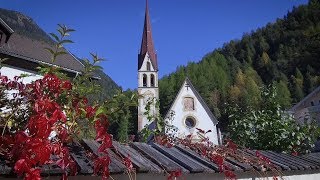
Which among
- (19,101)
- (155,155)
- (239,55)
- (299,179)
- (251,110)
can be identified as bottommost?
(299,179)

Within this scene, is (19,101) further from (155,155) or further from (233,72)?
(233,72)

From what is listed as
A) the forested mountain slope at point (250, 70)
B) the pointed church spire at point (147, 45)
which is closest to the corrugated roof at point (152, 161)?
the pointed church spire at point (147, 45)

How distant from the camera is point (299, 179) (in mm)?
6176

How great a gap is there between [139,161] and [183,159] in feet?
2.77

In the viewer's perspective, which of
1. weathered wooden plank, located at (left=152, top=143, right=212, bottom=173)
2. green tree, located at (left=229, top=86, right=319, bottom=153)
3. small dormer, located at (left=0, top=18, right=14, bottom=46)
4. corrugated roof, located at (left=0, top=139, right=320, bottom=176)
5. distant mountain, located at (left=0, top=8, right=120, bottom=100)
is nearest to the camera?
corrugated roof, located at (left=0, top=139, right=320, bottom=176)

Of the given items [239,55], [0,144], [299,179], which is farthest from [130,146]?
[239,55]

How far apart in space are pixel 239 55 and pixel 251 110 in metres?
99.0

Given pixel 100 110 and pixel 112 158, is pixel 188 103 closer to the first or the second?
pixel 112 158

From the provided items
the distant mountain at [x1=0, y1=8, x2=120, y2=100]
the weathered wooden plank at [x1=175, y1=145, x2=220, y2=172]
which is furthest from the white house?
the weathered wooden plank at [x1=175, y1=145, x2=220, y2=172]

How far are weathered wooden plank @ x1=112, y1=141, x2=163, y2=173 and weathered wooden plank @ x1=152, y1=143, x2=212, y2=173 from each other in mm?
473

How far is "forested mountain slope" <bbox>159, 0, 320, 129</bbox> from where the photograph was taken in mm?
73562

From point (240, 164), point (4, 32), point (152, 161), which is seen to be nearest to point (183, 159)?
point (152, 161)

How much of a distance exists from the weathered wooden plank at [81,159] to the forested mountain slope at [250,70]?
53797mm

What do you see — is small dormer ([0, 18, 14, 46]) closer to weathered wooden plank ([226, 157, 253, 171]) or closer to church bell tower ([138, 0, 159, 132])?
weathered wooden plank ([226, 157, 253, 171])
